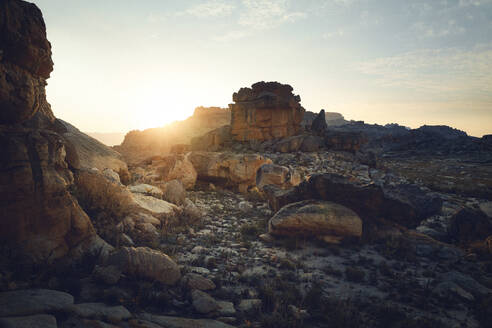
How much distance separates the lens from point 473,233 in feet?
23.7

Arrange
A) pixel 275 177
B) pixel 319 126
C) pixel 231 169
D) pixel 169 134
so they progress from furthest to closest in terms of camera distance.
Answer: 1. pixel 169 134
2. pixel 319 126
3. pixel 231 169
4. pixel 275 177

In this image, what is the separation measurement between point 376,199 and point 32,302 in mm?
8475

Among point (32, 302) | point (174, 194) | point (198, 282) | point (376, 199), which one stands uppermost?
point (376, 199)

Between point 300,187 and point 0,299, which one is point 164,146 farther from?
point 0,299

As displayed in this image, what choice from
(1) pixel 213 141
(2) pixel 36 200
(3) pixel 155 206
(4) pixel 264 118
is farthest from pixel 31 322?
(4) pixel 264 118

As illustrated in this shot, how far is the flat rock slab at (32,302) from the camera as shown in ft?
8.63

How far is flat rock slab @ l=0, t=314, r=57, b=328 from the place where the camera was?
2346 mm

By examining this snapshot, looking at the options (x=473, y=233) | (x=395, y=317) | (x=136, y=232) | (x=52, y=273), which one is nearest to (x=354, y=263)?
(x=395, y=317)

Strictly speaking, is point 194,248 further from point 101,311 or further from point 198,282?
point 101,311

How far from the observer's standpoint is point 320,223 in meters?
7.09

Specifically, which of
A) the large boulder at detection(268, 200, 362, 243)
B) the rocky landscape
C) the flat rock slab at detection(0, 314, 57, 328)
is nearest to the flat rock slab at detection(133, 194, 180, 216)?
the rocky landscape

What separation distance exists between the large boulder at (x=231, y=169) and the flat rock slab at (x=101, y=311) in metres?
11.2

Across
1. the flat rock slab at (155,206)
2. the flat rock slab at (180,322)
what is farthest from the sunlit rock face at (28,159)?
the flat rock slab at (155,206)

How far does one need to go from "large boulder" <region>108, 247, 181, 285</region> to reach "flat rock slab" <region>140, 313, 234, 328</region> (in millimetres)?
901
